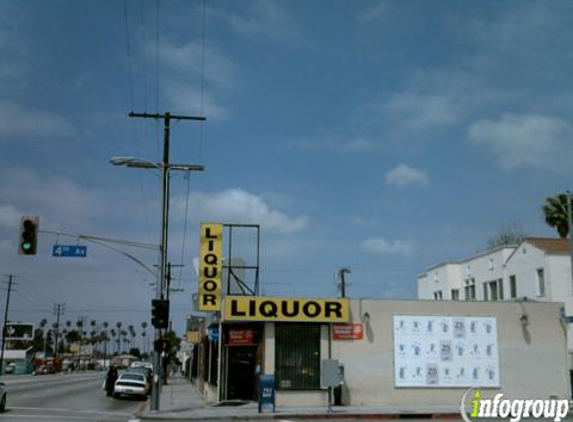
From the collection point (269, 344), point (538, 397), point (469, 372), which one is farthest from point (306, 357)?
point (538, 397)

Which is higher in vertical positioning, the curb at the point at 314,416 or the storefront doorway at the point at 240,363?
the storefront doorway at the point at 240,363

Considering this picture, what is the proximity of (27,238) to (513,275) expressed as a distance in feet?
93.6

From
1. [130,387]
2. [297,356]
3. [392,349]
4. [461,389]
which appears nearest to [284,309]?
[297,356]

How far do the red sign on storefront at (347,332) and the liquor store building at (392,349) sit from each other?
4 centimetres

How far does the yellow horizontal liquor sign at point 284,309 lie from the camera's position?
94.5 ft

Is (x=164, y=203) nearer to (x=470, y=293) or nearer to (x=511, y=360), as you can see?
(x=511, y=360)

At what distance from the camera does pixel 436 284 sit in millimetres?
50719

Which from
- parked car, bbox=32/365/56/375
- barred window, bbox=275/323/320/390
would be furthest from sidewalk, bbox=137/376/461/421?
parked car, bbox=32/365/56/375

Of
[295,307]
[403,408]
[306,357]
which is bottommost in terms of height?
[403,408]

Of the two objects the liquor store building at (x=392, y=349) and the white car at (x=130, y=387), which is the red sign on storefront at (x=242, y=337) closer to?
the liquor store building at (x=392, y=349)

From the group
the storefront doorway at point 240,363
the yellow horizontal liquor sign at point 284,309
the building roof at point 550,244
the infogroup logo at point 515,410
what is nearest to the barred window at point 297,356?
the yellow horizontal liquor sign at point 284,309

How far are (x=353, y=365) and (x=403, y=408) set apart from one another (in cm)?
260

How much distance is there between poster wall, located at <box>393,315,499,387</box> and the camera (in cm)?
2962

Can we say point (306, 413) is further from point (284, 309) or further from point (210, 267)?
A: point (210, 267)
